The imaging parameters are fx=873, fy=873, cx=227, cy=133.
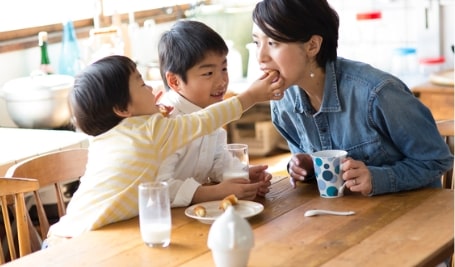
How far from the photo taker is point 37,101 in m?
3.58

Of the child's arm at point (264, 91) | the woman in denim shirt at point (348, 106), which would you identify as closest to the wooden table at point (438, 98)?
the woman in denim shirt at point (348, 106)

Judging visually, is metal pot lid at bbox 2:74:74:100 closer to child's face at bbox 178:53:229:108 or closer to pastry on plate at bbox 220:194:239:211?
child's face at bbox 178:53:229:108

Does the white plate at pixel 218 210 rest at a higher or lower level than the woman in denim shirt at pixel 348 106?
lower

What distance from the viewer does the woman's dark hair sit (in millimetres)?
2205

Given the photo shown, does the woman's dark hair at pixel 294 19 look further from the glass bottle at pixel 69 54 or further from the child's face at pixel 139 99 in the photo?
the glass bottle at pixel 69 54

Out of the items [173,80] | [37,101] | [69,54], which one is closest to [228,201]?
[173,80]

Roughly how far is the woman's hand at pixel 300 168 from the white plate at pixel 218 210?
9.6 inches

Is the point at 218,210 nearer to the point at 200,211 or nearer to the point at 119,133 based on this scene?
the point at 200,211

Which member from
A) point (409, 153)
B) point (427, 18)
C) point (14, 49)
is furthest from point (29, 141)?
point (427, 18)

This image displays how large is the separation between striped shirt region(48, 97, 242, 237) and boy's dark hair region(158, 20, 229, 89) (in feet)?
1.16

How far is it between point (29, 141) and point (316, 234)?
1710 millimetres

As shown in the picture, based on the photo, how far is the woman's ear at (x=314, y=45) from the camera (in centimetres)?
228

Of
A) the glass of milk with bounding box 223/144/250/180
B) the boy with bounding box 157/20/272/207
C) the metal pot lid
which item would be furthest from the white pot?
the glass of milk with bounding box 223/144/250/180

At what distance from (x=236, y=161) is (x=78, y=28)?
8.14 ft
